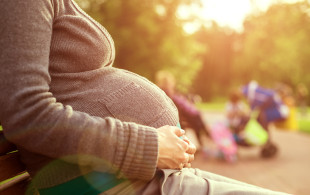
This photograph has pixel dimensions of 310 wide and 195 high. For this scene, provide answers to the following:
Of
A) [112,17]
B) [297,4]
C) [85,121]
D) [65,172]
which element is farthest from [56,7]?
[297,4]

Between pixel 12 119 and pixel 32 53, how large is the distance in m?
0.19

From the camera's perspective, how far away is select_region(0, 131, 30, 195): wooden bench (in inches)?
49.3

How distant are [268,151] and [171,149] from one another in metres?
7.91

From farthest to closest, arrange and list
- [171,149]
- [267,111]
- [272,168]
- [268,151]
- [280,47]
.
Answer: [280,47] → [267,111] → [268,151] → [272,168] → [171,149]

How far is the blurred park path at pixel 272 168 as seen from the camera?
6.05 metres

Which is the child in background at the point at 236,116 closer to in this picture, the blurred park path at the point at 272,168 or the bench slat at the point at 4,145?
the blurred park path at the point at 272,168

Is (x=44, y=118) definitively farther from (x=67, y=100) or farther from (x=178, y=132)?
(x=178, y=132)

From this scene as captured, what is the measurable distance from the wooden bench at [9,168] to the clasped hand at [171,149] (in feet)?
1.66

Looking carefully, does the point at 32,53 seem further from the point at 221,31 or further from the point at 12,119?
the point at 221,31

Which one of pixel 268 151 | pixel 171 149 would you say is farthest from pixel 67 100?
pixel 268 151

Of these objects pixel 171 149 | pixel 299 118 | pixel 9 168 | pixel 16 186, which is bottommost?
pixel 299 118

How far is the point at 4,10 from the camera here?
3.50 feet

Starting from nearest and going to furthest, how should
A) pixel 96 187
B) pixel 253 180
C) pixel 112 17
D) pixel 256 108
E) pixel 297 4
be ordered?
pixel 96 187, pixel 253 180, pixel 256 108, pixel 112 17, pixel 297 4

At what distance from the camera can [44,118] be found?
1076mm
